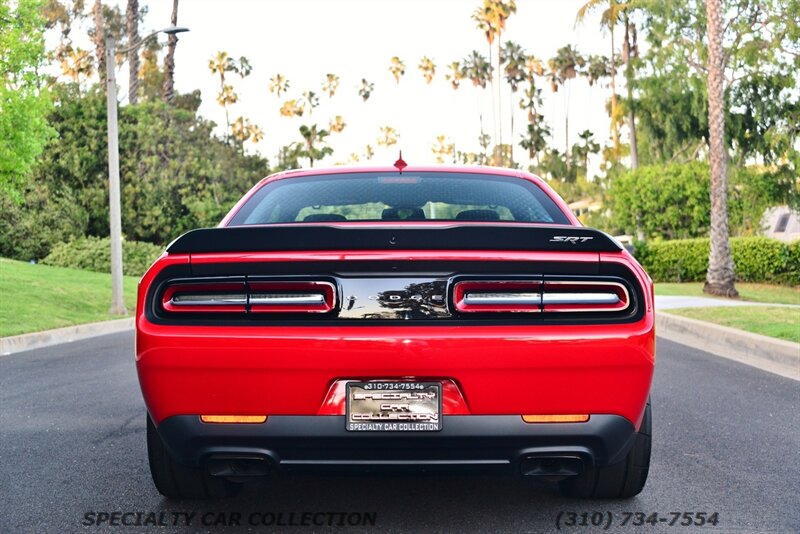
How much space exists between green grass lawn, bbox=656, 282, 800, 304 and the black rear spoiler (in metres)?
19.3

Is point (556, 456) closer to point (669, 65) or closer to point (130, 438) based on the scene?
point (130, 438)

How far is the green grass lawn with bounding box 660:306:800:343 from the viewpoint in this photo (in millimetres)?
11805

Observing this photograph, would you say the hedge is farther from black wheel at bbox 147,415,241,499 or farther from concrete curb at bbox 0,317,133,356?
black wheel at bbox 147,415,241,499

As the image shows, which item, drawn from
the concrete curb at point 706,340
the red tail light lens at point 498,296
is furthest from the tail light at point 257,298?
the concrete curb at point 706,340

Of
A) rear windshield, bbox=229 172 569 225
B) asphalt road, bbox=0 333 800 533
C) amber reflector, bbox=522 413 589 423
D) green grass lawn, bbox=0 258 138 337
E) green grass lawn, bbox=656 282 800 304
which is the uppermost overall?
rear windshield, bbox=229 172 569 225

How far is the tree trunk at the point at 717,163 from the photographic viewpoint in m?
21.4

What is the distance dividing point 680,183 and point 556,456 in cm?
3498

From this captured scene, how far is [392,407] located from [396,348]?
228 mm

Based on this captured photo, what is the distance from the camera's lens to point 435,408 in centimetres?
342

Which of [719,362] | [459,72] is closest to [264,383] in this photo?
[719,362]

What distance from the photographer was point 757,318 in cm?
1397

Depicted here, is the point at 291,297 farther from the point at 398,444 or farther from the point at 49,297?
the point at 49,297

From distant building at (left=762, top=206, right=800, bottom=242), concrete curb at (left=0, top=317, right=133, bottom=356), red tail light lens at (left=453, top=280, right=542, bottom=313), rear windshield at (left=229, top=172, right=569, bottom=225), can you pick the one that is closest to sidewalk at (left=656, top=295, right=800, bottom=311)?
concrete curb at (left=0, top=317, right=133, bottom=356)

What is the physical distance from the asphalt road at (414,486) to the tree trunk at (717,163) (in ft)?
50.4
